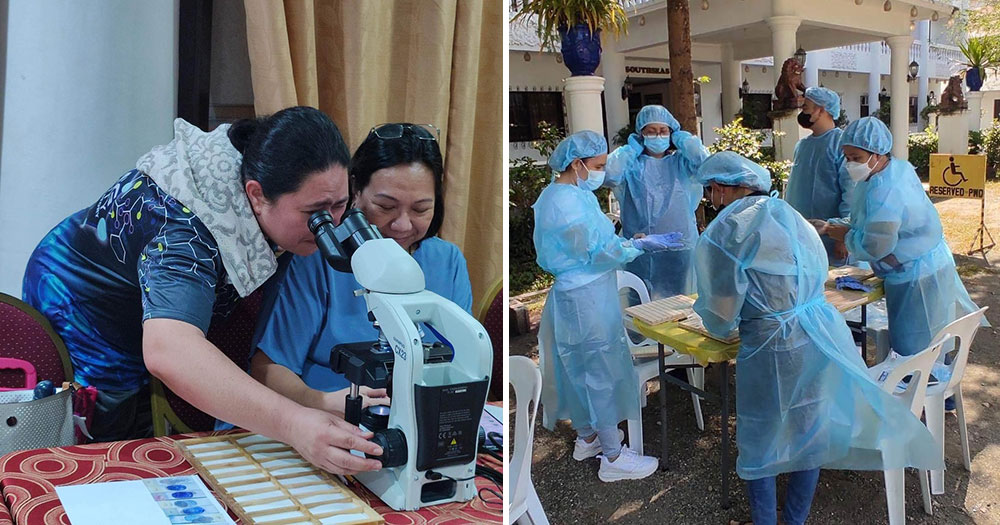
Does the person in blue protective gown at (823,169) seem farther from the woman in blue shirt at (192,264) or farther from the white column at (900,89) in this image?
the white column at (900,89)

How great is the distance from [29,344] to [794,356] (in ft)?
5.84

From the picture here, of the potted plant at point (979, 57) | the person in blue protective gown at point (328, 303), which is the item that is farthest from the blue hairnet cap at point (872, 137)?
the potted plant at point (979, 57)

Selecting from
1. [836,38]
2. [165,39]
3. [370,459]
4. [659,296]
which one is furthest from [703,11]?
[370,459]

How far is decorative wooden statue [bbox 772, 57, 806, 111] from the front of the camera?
4777mm

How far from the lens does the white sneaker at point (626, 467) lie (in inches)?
100

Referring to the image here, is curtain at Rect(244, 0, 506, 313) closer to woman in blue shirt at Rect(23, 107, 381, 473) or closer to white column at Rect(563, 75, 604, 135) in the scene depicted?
woman in blue shirt at Rect(23, 107, 381, 473)

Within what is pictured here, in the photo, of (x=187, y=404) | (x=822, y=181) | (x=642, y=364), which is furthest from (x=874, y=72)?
(x=187, y=404)

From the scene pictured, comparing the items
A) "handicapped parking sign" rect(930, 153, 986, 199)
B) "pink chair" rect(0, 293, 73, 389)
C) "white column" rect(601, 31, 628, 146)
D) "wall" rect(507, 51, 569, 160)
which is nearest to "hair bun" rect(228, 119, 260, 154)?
"pink chair" rect(0, 293, 73, 389)

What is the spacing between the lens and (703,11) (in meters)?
5.73

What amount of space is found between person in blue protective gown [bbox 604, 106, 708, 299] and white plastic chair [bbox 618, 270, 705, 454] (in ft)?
0.85

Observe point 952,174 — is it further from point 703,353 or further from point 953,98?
point 703,353

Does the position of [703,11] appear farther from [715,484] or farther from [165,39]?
[165,39]

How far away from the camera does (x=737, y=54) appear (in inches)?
305

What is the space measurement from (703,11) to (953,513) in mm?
4315
